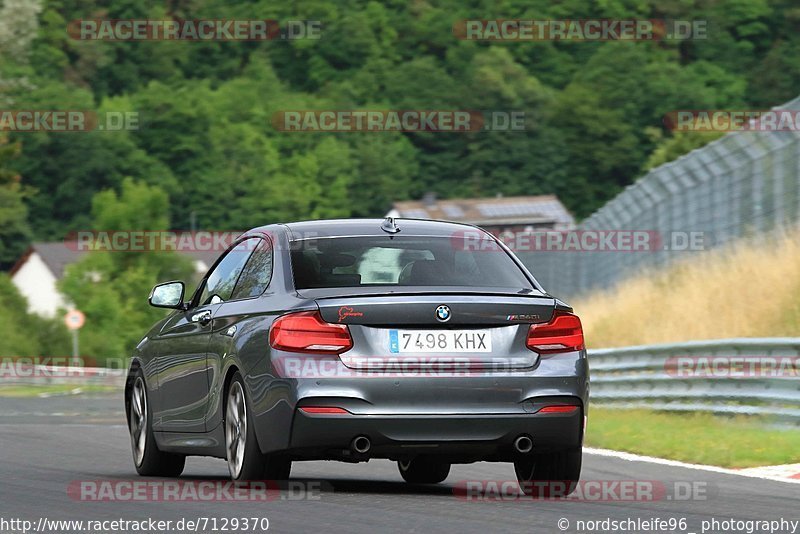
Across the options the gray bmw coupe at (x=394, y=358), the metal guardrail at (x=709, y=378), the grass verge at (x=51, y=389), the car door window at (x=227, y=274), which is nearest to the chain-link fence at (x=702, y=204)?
the metal guardrail at (x=709, y=378)

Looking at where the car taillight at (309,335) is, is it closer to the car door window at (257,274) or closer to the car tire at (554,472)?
the car door window at (257,274)

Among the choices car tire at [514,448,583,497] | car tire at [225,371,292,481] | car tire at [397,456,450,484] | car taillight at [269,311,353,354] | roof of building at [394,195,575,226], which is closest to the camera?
car taillight at [269,311,353,354]

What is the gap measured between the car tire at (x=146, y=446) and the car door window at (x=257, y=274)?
1.64 m

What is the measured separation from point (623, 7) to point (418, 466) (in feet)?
470

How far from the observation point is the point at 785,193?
2434cm

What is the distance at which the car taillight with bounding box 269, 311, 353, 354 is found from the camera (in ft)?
31.1

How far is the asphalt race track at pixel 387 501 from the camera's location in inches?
348

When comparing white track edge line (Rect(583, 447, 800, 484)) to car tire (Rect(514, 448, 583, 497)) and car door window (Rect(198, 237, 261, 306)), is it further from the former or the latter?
car door window (Rect(198, 237, 261, 306))

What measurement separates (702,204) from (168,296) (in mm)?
17207

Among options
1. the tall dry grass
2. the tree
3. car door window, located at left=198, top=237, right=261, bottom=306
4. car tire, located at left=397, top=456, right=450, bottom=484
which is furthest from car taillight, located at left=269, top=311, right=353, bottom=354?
the tree

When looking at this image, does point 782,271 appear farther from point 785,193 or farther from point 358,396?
point 358,396

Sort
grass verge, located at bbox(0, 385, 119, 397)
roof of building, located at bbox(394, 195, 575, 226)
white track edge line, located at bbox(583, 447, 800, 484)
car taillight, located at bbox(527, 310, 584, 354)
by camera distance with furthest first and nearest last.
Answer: roof of building, located at bbox(394, 195, 575, 226) → grass verge, located at bbox(0, 385, 119, 397) → white track edge line, located at bbox(583, 447, 800, 484) → car taillight, located at bbox(527, 310, 584, 354)

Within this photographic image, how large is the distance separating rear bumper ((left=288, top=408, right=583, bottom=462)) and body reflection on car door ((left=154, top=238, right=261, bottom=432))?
4.36 ft

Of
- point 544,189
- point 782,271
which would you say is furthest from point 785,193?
point 544,189
